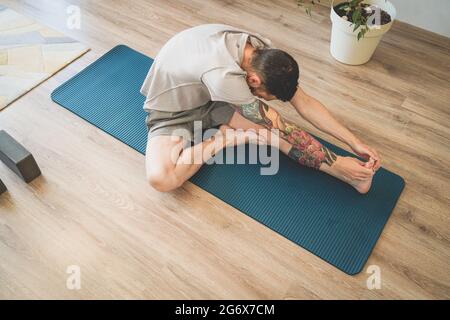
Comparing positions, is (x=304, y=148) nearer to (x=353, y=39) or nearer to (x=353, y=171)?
(x=353, y=171)

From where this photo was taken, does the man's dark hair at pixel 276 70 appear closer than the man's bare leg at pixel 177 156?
Yes

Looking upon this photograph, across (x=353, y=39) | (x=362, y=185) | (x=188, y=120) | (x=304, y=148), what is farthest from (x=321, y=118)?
(x=353, y=39)

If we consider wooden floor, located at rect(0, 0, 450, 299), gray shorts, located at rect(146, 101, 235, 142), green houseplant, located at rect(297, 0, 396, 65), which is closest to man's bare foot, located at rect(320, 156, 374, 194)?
wooden floor, located at rect(0, 0, 450, 299)

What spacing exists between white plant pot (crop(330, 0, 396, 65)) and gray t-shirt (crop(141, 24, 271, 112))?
693 mm

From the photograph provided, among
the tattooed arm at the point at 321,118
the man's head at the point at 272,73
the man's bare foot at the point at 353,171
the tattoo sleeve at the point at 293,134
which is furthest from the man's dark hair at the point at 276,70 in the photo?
the man's bare foot at the point at 353,171

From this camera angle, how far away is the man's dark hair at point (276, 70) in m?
1.31

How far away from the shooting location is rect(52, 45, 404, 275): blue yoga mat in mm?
1484

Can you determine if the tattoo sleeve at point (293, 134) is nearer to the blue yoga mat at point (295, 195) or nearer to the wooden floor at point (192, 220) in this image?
the blue yoga mat at point (295, 195)

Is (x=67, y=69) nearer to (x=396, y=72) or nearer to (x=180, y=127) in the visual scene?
(x=180, y=127)

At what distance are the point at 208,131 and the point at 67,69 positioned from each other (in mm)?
893

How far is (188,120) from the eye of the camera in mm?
1566

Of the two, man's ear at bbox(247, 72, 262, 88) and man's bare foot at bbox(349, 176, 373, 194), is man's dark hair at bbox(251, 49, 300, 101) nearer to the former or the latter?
man's ear at bbox(247, 72, 262, 88)

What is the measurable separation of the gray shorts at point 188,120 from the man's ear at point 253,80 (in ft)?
0.85

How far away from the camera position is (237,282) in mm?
1384
